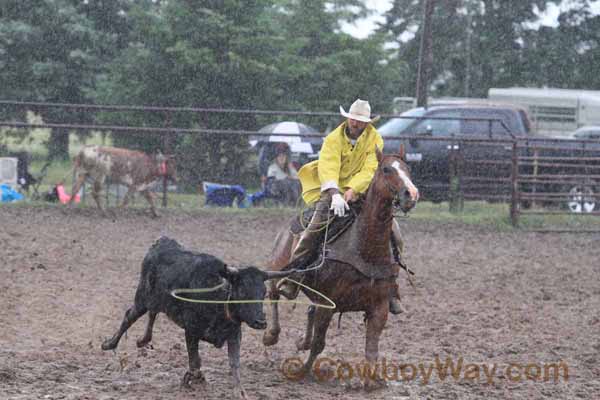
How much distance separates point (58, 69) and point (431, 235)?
13.6m

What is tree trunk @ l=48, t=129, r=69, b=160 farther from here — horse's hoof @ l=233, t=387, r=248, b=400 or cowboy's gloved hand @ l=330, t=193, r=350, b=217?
horse's hoof @ l=233, t=387, r=248, b=400

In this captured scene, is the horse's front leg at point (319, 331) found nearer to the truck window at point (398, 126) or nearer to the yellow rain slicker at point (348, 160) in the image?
the yellow rain slicker at point (348, 160)

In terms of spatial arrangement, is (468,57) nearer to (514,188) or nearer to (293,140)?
(293,140)

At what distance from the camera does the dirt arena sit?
6883 millimetres

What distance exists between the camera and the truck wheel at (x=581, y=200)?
57.6 ft

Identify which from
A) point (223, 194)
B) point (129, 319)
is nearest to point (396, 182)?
point (129, 319)

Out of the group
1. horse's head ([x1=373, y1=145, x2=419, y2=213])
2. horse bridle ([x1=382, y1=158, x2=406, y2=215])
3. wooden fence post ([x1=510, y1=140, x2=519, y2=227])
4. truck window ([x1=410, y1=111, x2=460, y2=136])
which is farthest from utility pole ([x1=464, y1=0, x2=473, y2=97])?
horse bridle ([x1=382, y1=158, x2=406, y2=215])

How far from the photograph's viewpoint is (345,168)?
755 centimetres

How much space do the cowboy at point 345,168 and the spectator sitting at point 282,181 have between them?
9.49 metres

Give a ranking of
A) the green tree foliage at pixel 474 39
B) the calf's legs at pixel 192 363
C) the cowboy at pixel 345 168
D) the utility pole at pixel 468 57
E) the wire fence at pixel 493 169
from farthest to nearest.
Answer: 1. the green tree foliage at pixel 474 39
2. the utility pole at pixel 468 57
3. the wire fence at pixel 493 169
4. the cowboy at pixel 345 168
5. the calf's legs at pixel 192 363

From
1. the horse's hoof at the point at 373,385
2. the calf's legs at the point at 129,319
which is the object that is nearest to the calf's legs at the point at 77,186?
the calf's legs at the point at 129,319

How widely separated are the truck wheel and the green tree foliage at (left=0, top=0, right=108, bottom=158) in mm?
12427

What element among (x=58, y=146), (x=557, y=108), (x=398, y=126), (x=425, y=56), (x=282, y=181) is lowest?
(x=282, y=181)

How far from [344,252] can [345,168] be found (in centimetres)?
79
